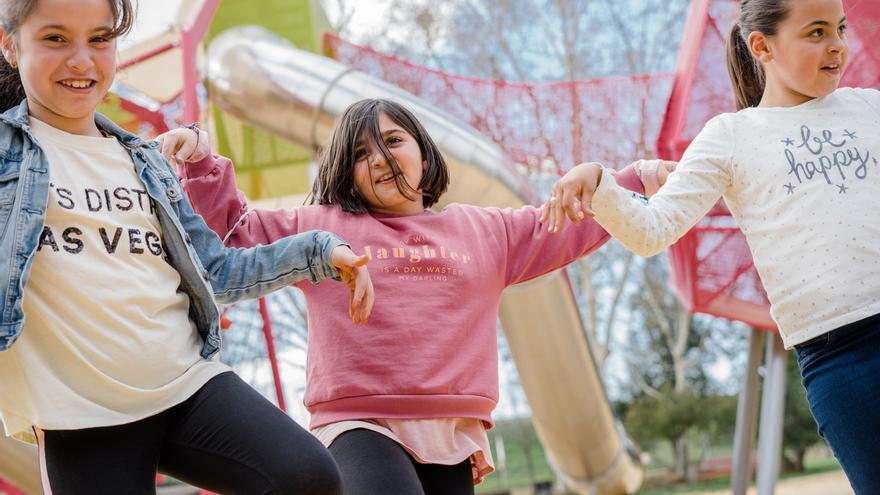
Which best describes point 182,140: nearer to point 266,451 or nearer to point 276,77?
point 266,451

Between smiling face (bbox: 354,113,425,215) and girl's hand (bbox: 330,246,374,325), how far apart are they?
0.53 metres

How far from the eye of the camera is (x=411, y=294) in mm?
2285

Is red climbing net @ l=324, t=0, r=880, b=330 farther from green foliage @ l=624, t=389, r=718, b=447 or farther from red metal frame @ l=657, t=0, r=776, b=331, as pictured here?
green foliage @ l=624, t=389, r=718, b=447

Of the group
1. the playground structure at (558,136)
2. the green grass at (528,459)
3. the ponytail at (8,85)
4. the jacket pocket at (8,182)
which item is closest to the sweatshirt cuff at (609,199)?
the jacket pocket at (8,182)

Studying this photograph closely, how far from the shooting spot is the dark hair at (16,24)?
69.9 inches

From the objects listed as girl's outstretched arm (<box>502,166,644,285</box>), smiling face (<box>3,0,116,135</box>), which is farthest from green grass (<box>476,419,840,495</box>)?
smiling face (<box>3,0,116,135</box>)

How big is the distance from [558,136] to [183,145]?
154 inches

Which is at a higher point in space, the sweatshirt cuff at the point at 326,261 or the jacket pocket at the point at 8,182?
the jacket pocket at the point at 8,182

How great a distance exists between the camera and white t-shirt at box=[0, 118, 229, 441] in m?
1.67

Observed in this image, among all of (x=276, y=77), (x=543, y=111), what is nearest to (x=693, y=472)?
(x=543, y=111)

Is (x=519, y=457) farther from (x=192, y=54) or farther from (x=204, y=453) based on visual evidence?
(x=204, y=453)

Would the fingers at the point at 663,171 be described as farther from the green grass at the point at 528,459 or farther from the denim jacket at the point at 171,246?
the green grass at the point at 528,459

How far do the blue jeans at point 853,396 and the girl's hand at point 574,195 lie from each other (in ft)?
1.66

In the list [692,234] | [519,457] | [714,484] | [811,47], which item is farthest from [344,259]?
[519,457]
